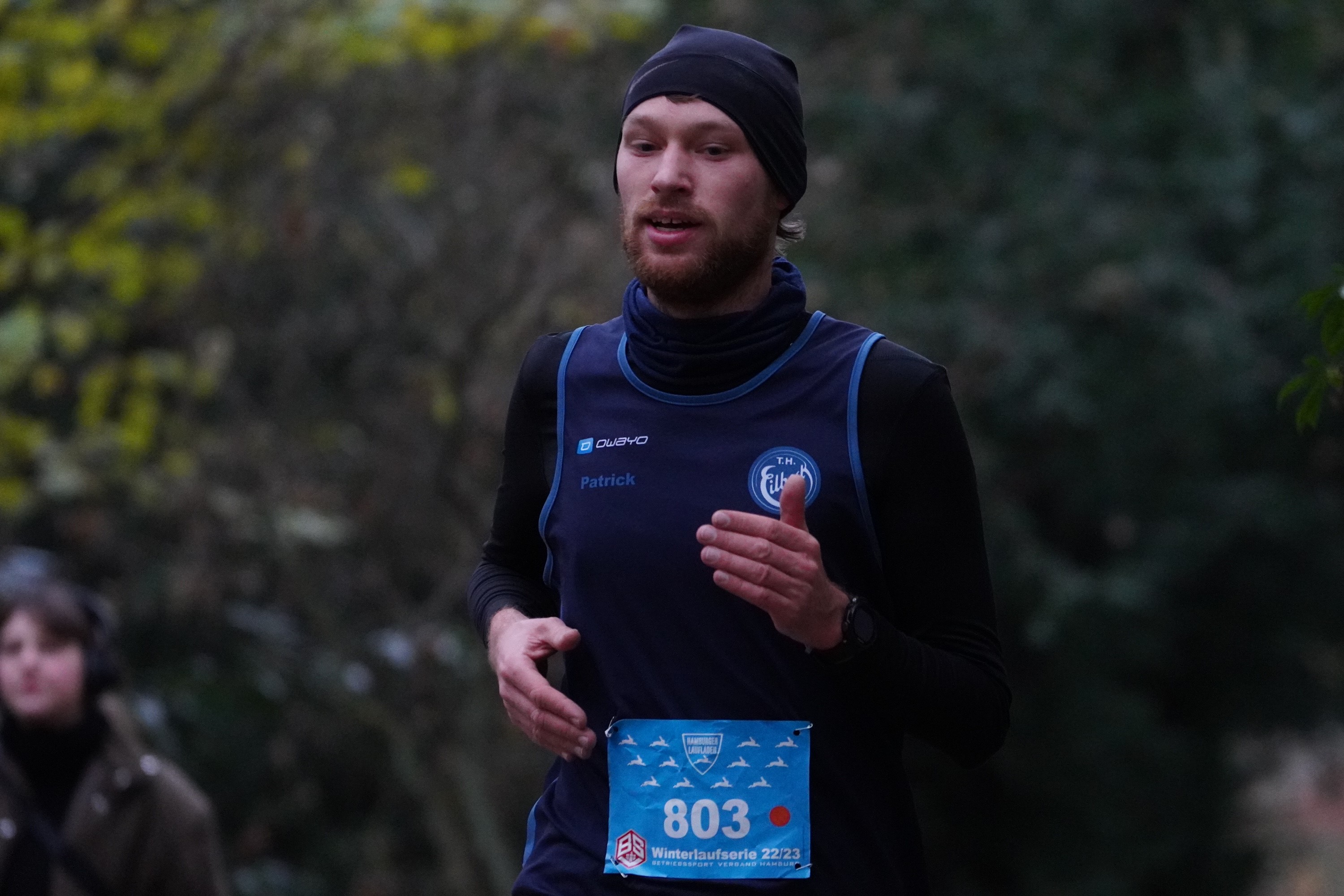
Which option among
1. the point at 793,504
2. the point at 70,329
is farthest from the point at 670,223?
the point at 70,329

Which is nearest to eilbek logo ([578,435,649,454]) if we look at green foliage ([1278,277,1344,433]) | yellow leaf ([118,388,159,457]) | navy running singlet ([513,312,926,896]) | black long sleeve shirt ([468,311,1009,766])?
navy running singlet ([513,312,926,896])

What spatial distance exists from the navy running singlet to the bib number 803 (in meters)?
0.06

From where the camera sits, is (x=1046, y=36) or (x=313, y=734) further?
(x=1046, y=36)

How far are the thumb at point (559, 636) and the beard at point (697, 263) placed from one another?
466 millimetres

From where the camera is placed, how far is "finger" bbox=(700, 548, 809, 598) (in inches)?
92.4

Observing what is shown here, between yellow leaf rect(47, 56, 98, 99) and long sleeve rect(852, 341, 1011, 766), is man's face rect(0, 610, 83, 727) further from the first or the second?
long sleeve rect(852, 341, 1011, 766)

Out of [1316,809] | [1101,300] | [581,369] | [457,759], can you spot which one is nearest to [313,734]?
[457,759]

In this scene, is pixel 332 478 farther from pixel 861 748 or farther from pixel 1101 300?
pixel 861 748

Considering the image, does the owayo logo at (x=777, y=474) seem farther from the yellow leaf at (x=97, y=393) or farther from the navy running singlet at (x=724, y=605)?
the yellow leaf at (x=97, y=393)

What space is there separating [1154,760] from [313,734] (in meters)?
5.18

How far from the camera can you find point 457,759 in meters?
9.12

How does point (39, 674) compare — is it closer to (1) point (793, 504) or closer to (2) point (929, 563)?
(2) point (929, 563)

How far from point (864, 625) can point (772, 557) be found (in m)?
0.19

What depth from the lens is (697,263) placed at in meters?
2.69
